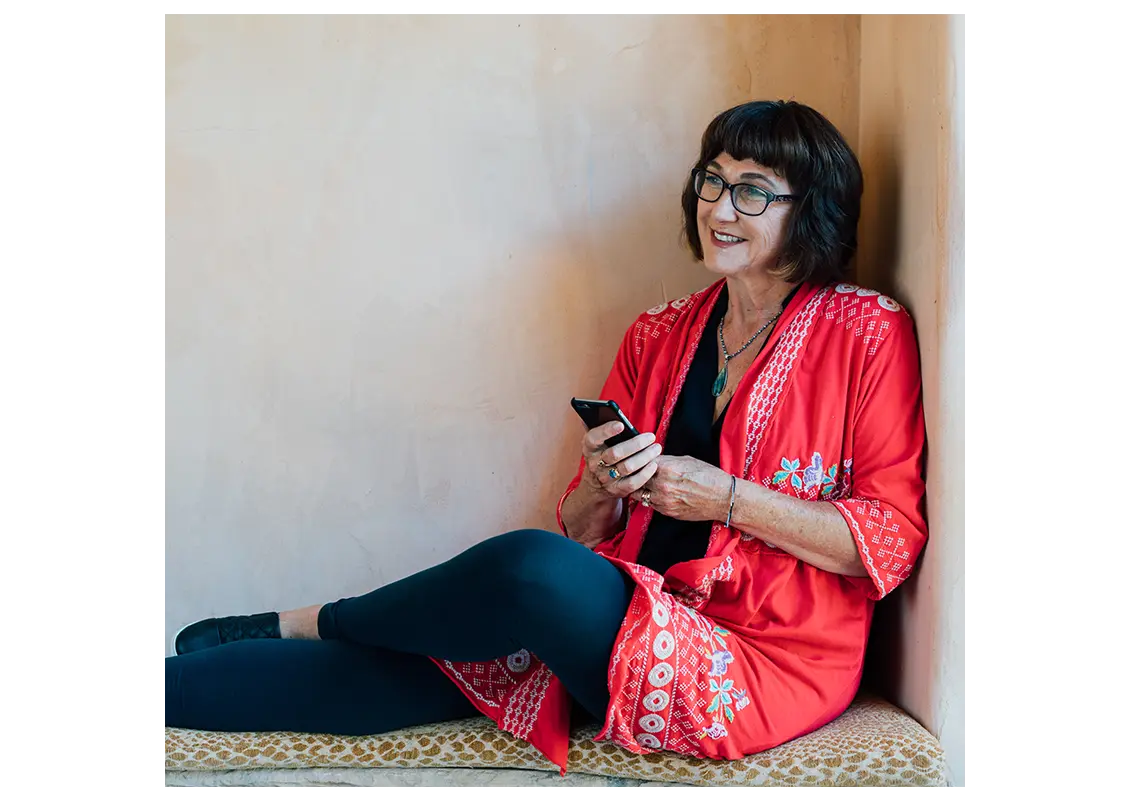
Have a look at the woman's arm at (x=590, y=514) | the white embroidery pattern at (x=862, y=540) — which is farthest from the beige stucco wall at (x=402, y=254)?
the white embroidery pattern at (x=862, y=540)

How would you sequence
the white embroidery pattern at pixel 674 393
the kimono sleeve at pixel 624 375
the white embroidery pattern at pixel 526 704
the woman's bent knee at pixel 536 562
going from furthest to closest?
1. the kimono sleeve at pixel 624 375
2. the white embroidery pattern at pixel 674 393
3. the white embroidery pattern at pixel 526 704
4. the woman's bent knee at pixel 536 562

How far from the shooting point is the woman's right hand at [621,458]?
1.80 meters

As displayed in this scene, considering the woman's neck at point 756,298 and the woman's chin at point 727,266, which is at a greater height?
the woman's chin at point 727,266

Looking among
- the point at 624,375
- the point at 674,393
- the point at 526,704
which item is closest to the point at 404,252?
the point at 624,375

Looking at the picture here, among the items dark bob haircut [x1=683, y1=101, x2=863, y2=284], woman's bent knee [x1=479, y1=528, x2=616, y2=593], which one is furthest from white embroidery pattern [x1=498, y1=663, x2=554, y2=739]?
dark bob haircut [x1=683, y1=101, x2=863, y2=284]

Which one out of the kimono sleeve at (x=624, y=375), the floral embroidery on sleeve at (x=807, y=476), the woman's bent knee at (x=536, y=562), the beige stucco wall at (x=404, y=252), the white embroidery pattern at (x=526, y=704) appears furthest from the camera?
the beige stucco wall at (x=404, y=252)

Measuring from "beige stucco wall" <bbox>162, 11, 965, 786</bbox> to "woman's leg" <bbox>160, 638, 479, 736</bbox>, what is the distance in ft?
1.53

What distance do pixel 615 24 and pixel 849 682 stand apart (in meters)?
1.48

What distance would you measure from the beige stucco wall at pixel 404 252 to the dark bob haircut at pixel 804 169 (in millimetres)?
370

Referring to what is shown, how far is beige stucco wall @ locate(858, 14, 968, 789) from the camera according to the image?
1680 millimetres

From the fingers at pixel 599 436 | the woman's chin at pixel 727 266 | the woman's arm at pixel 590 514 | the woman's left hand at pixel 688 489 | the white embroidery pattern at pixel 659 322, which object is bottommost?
the woman's arm at pixel 590 514

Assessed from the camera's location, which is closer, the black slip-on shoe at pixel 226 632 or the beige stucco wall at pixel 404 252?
the black slip-on shoe at pixel 226 632

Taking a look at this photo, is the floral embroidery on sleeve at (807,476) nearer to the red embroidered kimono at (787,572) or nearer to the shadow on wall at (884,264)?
the red embroidered kimono at (787,572)

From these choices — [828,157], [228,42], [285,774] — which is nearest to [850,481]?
[828,157]
